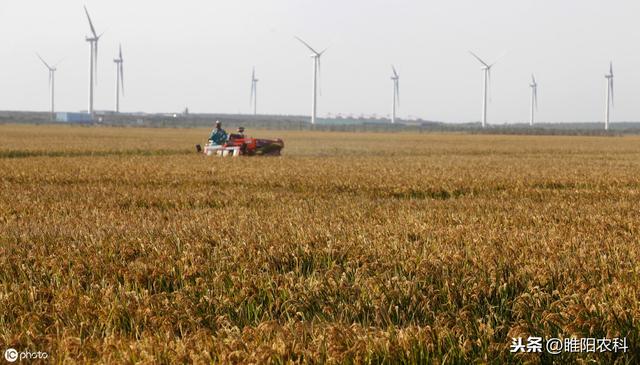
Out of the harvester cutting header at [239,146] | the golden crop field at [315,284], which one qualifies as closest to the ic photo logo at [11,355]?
the golden crop field at [315,284]

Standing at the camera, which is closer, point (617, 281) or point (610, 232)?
point (617, 281)

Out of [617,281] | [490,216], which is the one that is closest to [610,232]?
[490,216]

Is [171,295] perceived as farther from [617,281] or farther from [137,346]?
[617,281]

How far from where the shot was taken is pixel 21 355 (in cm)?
550

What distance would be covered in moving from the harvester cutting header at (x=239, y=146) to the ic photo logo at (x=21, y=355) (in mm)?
34607

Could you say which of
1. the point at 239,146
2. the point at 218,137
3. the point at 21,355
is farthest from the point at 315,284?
the point at 218,137

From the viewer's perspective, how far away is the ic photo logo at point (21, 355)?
543 cm

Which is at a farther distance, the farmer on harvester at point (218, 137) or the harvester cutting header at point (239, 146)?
the farmer on harvester at point (218, 137)

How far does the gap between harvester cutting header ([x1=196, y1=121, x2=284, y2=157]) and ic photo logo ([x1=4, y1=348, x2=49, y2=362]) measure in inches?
1362

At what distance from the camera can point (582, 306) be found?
6.49 m

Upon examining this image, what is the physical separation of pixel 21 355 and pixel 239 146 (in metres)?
35.5

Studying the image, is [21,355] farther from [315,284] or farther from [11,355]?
[315,284]

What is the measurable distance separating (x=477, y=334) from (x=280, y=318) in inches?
72.8

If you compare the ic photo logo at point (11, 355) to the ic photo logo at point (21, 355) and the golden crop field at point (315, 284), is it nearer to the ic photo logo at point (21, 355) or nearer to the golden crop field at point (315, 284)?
the ic photo logo at point (21, 355)
